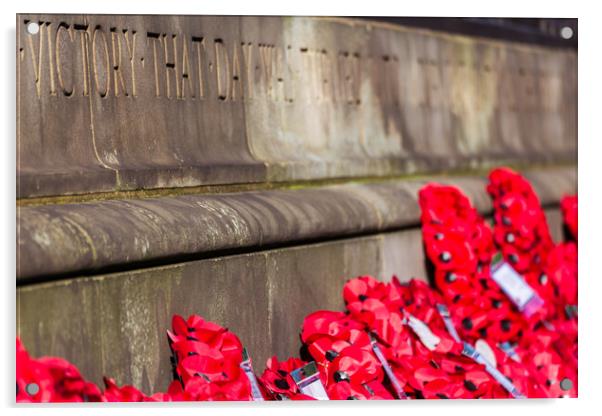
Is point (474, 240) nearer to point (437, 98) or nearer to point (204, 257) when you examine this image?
point (437, 98)

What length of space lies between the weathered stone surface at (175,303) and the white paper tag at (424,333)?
0.26 metres

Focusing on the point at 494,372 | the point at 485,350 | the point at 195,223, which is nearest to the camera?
the point at 195,223

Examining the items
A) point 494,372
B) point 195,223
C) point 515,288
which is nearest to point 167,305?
point 195,223

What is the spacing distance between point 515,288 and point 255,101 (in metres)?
1.43

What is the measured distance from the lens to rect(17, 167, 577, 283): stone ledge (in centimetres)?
348

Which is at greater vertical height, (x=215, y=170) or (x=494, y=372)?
(x=215, y=170)

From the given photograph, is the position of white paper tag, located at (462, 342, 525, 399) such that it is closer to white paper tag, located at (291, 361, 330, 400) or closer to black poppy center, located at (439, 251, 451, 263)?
black poppy center, located at (439, 251, 451, 263)

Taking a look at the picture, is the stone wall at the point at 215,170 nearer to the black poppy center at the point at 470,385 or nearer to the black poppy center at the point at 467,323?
the black poppy center at the point at 467,323

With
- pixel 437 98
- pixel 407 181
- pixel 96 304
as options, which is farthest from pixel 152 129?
pixel 437 98

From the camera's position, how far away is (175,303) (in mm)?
3938

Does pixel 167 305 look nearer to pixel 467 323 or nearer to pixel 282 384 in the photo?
pixel 282 384

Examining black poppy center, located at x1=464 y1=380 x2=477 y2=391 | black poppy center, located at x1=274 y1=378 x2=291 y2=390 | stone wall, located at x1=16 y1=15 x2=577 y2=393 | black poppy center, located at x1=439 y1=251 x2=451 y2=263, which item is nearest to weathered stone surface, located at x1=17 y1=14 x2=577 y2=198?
stone wall, located at x1=16 y1=15 x2=577 y2=393

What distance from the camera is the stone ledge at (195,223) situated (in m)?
3.48

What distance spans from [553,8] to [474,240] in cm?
119
